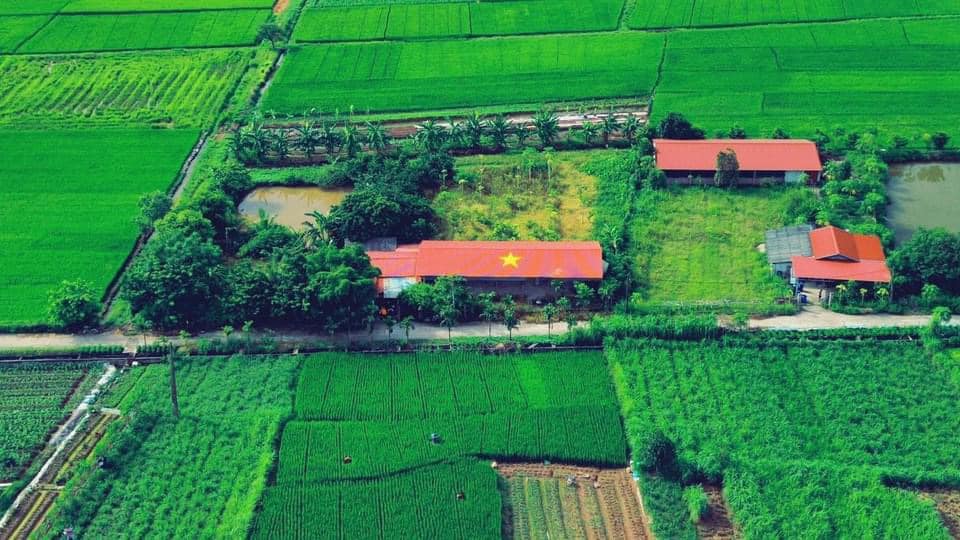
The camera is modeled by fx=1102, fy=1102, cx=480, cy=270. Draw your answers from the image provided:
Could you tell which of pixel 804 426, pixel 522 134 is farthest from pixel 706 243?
pixel 804 426

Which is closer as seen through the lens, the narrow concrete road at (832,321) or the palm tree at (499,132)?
the narrow concrete road at (832,321)

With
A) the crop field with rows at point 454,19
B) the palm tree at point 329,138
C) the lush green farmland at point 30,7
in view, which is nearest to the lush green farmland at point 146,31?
the lush green farmland at point 30,7

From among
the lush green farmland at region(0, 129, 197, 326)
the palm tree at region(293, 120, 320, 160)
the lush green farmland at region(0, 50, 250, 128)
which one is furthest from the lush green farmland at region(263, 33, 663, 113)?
the lush green farmland at region(0, 129, 197, 326)

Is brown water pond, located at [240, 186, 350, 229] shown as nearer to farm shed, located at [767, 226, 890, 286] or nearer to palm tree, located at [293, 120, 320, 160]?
palm tree, located at [293, 120, 320, 160]

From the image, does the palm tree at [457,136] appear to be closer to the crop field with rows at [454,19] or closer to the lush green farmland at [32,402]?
the crop field with rows at [454,19]

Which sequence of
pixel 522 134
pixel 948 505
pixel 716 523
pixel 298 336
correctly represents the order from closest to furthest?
pixel 716 523 → pixel 948 505 → pixel 298 336 → pixel 522 134

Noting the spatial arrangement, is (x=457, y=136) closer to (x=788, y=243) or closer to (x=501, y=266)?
(x=501, y=266)
